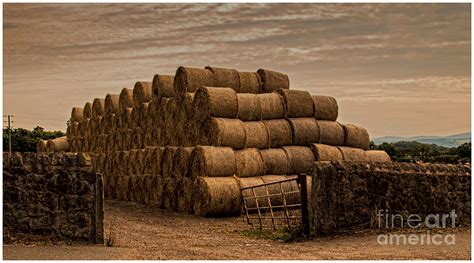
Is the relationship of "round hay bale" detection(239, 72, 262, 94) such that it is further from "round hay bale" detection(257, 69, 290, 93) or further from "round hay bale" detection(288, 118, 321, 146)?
"round hay bale" detection(288, 118, 321, 146)

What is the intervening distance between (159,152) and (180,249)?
25.3ft

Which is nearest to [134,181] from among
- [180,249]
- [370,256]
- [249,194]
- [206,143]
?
[206,143]

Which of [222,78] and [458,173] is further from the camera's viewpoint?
[222,78]

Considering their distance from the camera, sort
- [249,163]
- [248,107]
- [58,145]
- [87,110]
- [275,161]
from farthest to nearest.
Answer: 1. [58,145]
2. [87,110]
3. [248,107]
4. [275,161]
5. [249,163]

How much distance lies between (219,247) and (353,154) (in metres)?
8.01

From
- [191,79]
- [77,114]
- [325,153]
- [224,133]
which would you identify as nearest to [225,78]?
[191,79]

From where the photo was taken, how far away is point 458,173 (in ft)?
42.9

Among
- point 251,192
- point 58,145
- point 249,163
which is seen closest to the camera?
point 251,192

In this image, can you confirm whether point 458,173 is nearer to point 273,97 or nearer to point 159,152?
point 273,97

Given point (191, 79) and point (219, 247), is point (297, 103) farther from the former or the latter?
point (219, 247)

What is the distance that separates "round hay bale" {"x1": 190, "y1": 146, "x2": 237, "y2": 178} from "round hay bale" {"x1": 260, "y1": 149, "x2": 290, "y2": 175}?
98cm

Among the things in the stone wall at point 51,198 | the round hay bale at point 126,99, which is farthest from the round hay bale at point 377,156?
the stone wall at point 51,198

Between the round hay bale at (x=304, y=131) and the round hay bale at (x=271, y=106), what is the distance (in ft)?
1.08

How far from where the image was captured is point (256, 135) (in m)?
17.1
